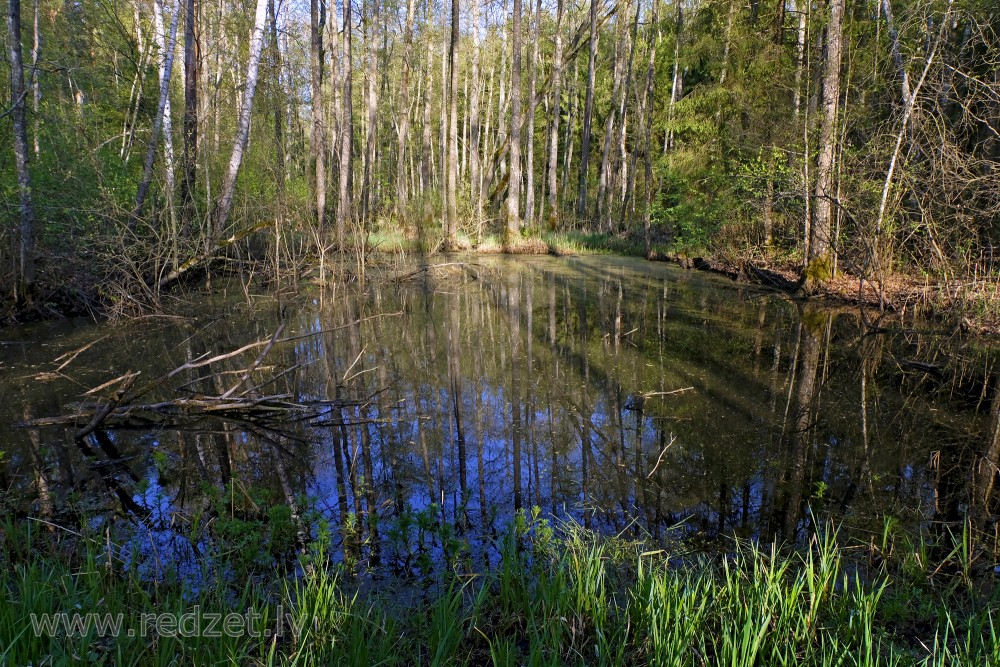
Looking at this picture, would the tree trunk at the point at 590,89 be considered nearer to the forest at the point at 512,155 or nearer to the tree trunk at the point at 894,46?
the forest at the point at 512,155

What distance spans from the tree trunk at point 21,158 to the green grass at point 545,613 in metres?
7.10

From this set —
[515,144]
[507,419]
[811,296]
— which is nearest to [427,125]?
[515,144]

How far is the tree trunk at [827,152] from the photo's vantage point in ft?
37.8

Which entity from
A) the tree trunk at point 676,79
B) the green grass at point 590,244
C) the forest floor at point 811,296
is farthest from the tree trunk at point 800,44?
the green grass at point 590,244

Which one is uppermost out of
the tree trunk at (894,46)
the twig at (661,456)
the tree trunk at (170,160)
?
the tree trunk at (894,46)

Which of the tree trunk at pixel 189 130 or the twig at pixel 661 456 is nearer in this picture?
the twig at pixel 661 456

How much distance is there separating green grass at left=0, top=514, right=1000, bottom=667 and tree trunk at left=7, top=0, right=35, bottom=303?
23.3 feet

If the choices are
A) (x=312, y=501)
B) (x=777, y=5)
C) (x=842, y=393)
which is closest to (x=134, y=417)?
(x=312, y=501)

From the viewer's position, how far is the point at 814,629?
2.50 meters

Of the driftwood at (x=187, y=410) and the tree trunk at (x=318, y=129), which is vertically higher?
the tree trunk at (x=318, y=129)

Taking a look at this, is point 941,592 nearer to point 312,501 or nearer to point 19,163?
point 312,501

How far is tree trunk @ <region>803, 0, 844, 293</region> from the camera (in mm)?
11523

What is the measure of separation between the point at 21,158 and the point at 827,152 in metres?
13.2

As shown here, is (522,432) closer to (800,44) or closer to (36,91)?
(36,91)
